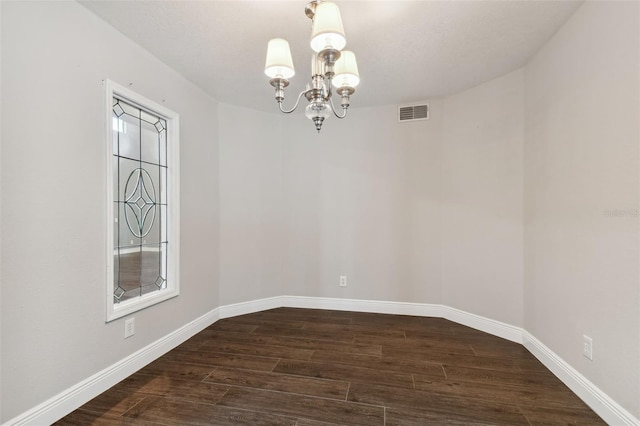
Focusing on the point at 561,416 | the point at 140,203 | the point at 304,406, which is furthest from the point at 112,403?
the point at 561,416

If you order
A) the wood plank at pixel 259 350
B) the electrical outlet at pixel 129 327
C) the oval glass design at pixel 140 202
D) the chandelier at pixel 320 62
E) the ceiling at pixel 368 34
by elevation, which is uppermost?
the ceiling at pixel 368 34

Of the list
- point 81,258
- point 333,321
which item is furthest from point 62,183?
point 333,321

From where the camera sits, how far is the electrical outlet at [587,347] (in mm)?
1872

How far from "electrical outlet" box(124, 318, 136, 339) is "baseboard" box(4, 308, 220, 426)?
0.56 feet

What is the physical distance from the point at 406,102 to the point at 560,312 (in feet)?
8.57

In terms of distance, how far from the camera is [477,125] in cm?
313

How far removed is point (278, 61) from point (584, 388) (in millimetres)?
2818

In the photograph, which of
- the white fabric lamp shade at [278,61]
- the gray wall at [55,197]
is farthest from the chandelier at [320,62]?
the gray wall at [55,197]

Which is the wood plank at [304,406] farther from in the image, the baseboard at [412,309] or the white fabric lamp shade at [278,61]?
the white fabric lamp shade at [278,61]

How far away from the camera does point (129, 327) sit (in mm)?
2254

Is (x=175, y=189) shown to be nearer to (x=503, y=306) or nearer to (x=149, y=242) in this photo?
(x=149, y=242)

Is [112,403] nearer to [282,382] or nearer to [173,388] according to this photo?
[173,388]

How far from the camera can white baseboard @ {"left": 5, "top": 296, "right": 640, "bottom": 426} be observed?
66.7 inches

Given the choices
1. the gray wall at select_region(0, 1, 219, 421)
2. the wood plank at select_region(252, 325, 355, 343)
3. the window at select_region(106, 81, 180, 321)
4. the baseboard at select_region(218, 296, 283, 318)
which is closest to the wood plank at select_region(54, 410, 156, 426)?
the gray wall at select_region(0, 1, 219, 421)
